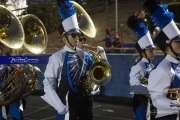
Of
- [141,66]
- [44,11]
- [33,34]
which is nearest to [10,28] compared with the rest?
[33,34]

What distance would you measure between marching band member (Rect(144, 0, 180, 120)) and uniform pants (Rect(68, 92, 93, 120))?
1105 mm

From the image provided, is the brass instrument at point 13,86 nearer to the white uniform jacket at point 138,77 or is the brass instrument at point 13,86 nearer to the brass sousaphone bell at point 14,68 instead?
the brass sousaphone bell at point 14,68

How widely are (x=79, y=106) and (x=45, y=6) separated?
21648 millimetres

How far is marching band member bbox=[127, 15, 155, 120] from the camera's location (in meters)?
5.66

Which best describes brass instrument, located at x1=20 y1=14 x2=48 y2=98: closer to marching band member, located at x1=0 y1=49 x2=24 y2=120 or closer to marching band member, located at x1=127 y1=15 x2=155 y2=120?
marching band member, located at x1=0 y1=49 x2=24 y2=120

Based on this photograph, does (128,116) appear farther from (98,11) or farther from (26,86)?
(98,11)

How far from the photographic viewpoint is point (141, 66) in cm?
574

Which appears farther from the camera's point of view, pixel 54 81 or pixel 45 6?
pixel 45 6

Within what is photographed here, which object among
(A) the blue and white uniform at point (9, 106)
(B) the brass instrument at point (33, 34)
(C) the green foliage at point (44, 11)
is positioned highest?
(C) the green foliage at point (44, 11)

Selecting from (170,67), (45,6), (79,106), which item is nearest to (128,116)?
(79,106)

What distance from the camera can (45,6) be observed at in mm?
25828

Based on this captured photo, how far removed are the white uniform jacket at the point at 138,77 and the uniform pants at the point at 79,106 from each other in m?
0.92

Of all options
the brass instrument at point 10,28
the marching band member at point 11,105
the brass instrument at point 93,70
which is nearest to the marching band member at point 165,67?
the brass instrument at point 93,70

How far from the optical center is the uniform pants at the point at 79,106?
4.64 meters
